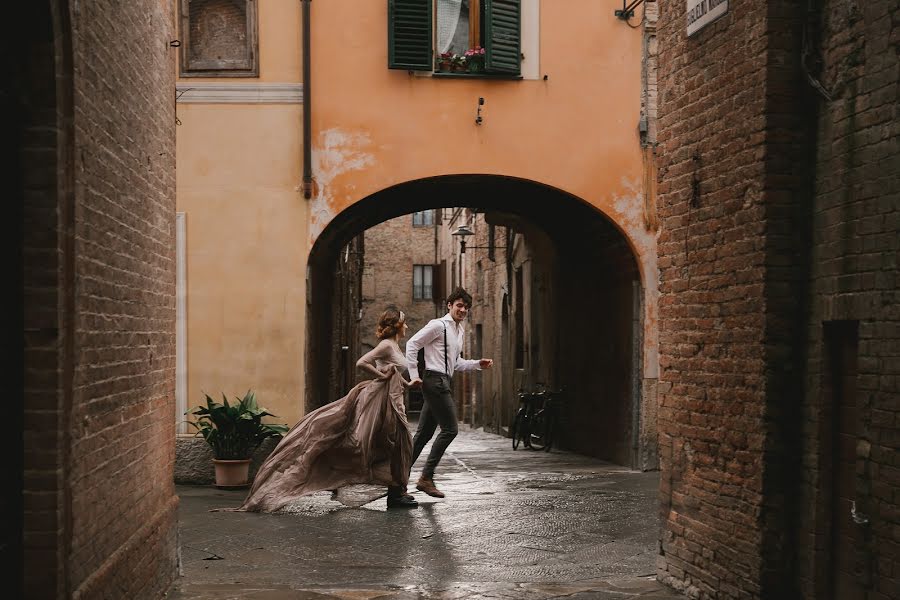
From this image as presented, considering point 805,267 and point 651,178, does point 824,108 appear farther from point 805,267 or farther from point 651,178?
point 651,178

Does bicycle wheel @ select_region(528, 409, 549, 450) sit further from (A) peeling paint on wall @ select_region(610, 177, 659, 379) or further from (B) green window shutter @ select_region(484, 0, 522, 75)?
(B) green window shutter @ select_region(484, 0, 522, 75)

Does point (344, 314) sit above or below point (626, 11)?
below

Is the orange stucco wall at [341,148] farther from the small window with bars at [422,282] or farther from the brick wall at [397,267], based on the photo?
the small window with bars at [422,282]

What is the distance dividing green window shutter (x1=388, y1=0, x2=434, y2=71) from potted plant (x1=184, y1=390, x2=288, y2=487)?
158 inches

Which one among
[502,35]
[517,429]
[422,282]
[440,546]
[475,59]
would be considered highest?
[502,35]

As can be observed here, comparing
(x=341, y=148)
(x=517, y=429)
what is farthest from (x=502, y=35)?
(x=517, y=429)

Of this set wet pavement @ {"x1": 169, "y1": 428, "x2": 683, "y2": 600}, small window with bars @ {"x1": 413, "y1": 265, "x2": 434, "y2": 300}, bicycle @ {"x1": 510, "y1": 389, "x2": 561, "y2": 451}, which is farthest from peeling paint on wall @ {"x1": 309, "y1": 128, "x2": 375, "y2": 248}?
small window with bars @ {"x1": 413, "y1": 265, "x2": 434, "y2": 300}

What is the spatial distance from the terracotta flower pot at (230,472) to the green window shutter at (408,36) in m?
4.55

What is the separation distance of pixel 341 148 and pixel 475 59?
1.80 metres

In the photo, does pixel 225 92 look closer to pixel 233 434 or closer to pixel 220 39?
pixel 220 39

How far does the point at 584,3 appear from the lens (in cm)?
1259

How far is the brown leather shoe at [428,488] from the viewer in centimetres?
1011

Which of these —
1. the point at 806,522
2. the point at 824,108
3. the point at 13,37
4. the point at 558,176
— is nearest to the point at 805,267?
the point at 824,108

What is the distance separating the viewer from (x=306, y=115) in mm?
12031
